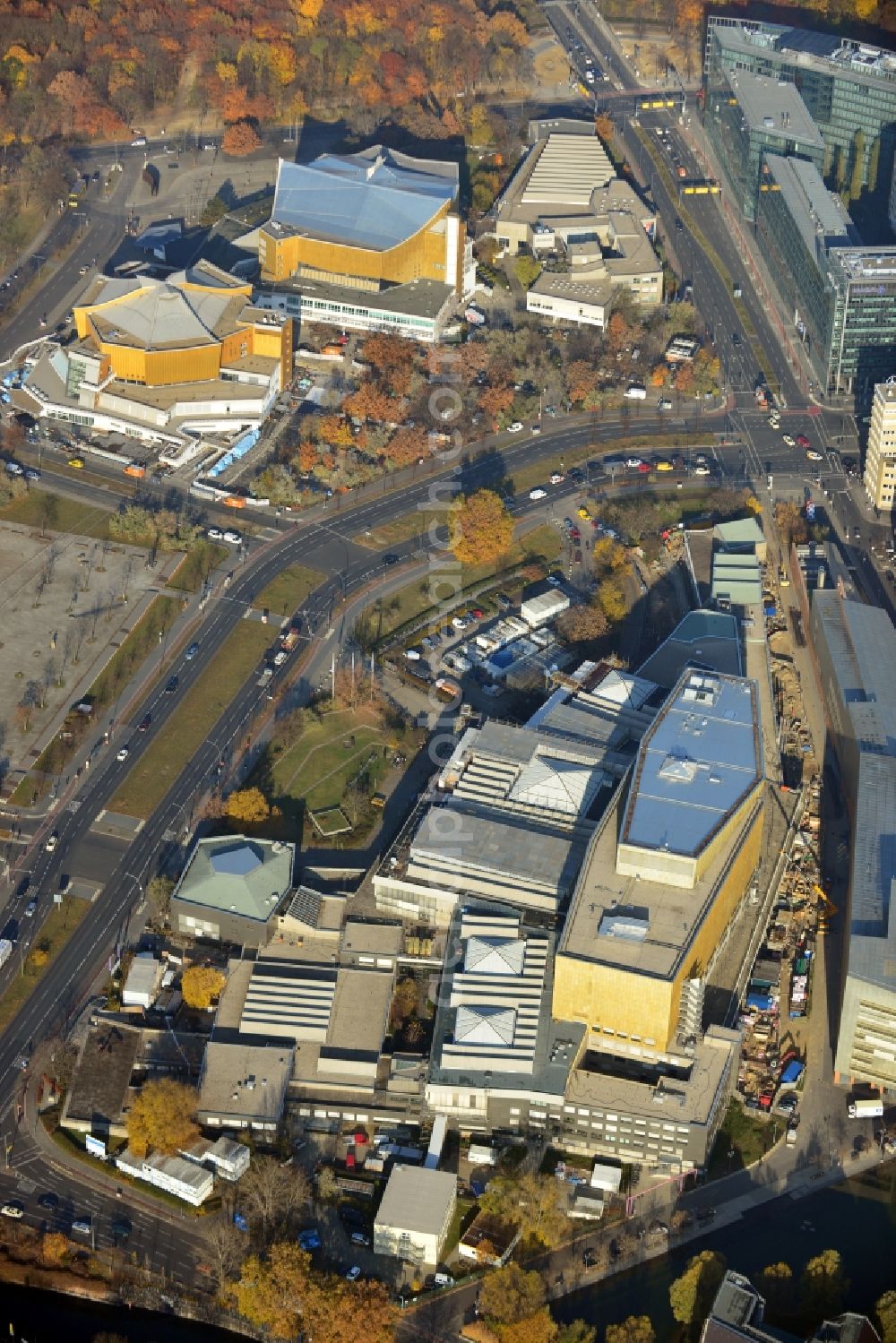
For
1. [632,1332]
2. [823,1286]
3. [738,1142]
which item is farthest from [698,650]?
[632,1332]

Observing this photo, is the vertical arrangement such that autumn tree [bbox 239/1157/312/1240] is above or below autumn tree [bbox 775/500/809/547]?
below

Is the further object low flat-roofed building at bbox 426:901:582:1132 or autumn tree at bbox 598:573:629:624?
autumn tree at bbox 598:573:629:624

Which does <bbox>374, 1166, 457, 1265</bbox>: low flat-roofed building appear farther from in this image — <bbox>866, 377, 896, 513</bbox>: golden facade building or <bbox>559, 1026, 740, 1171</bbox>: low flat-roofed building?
<bbox>866, 377, 896, 513</bbox>: golden facade building

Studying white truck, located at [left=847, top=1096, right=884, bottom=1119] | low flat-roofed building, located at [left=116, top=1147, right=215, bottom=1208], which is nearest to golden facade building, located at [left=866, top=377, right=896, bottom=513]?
white truck, located at [left=847, top=1096, right=884, bottom=1119]

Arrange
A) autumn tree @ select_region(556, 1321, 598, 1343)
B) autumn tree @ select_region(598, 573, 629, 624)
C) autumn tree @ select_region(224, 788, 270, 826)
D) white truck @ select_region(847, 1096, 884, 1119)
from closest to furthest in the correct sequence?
autumn tree @ select_region(556, 1321, 598, 1343)
white truck @ select_region(847, 1096, 884, 1119)
autumn tree @ select_region(224, 788, 270, 826)
autumn tree @ select_region(598, 573, 629, 624)

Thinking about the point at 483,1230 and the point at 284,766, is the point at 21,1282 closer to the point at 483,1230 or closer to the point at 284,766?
the point at 483,1230

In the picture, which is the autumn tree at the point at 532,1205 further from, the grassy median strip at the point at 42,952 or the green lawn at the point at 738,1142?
the grassy median strip at the point at 42,952
